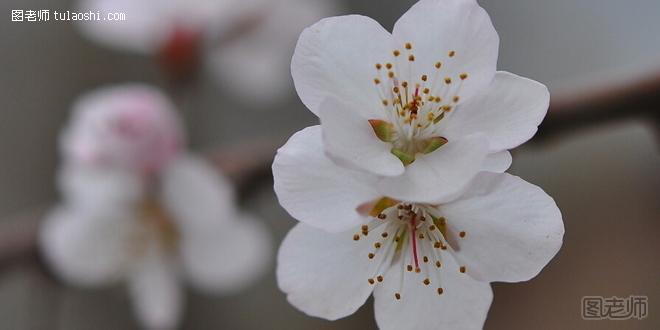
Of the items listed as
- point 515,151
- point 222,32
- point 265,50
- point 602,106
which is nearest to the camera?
point 515,151

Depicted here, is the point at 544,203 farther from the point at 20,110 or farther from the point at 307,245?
the point at 20,110

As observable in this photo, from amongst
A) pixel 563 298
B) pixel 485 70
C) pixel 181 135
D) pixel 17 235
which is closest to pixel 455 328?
pixel 485 70

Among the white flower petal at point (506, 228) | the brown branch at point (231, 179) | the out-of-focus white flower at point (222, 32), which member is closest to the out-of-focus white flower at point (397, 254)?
the white flower petal at point (506, 228)

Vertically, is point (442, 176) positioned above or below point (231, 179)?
above

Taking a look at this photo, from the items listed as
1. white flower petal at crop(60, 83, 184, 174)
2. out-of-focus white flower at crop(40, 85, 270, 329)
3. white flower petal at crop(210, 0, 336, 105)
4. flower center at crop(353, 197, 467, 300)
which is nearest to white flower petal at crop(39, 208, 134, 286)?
out-of-focus white flower at crop(40, 85, 270, 329)

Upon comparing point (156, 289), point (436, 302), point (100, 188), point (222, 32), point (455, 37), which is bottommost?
point (156, 289)

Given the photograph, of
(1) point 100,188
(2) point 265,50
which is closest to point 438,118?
(1) point 100,188

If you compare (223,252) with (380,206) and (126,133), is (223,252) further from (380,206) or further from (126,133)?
(380,206)
